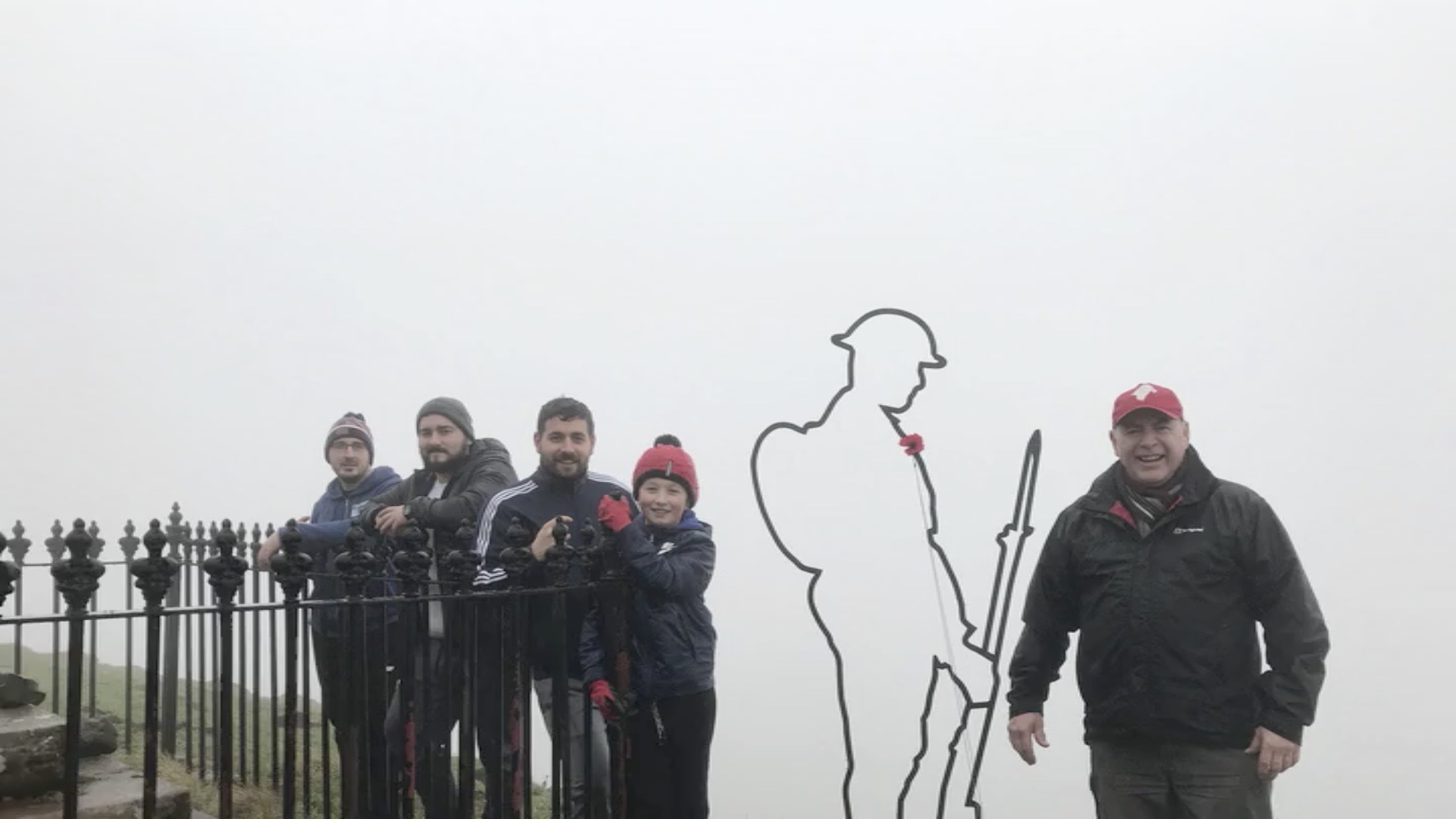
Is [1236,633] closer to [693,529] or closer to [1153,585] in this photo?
[1153,585]

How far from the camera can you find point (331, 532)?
424cm

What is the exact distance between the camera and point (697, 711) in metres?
3.42

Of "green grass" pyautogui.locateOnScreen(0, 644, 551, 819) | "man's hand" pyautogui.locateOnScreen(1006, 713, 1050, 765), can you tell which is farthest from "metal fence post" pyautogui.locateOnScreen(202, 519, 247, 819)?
"man's hand" pyautogui.locateOnScreen(1006, 713, 1050, 765)

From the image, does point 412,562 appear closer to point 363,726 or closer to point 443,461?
point 363,726

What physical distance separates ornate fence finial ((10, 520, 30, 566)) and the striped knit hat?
2333mm

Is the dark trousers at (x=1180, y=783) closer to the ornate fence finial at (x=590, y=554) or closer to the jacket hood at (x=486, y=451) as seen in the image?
the ornate fence finial at (x=590, y=554)

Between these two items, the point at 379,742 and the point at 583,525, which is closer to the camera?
the point at 379,742

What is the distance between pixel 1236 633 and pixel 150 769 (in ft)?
8.45

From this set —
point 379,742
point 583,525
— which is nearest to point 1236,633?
point 583,525

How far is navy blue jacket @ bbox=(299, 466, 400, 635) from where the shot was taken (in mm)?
3982

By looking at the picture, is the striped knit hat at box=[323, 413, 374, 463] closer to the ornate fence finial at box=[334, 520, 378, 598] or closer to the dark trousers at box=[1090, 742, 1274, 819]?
the ornate fence finial at box=[334, 520, 378, 598]

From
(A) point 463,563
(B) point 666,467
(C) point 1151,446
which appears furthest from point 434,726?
(C) point 1151,446

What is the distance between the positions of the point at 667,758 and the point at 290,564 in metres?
1.41

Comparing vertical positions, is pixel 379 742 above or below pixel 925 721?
above
